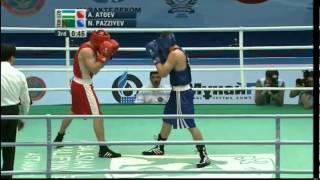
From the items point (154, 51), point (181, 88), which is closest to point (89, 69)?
point (154, 51)

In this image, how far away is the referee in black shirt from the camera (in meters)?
4.75

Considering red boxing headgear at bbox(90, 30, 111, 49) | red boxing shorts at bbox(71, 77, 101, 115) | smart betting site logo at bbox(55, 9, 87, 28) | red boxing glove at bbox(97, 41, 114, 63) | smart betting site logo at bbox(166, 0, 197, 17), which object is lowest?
red boxing shorts at bbox(71, 77, 101, 115)

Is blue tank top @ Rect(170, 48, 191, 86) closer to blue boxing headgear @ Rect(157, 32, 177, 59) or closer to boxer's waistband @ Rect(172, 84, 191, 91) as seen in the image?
boxer's waistband @ Rect(172, 84, 191, 91)

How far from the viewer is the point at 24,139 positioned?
6.47 meters

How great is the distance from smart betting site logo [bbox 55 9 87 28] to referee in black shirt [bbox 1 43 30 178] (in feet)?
10.4

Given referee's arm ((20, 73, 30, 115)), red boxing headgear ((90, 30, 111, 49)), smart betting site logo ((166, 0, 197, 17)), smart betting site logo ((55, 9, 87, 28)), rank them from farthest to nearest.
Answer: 1. smart betting site logo ((166, 0, 197, 17))
2. smart betting site logo ((55, 9, 87, 28))
3. red boxing headgear ((90, 30, 111, 49))
4. referee's arm ((20, 73, 30, 115))

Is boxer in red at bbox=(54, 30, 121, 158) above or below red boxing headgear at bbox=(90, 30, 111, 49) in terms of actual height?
below

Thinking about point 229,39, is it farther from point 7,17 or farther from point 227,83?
point 7,17

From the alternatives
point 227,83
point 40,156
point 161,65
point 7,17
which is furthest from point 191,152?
point 7,17

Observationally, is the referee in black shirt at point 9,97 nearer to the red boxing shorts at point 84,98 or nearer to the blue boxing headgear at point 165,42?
the red boxing shorts at point 84,98

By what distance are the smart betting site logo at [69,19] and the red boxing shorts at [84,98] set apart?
219 centimetres

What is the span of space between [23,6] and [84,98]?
4.48 meters

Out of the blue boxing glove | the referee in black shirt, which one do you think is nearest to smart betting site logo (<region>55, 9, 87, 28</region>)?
the blue boxing glove

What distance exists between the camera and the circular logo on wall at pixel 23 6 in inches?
389
